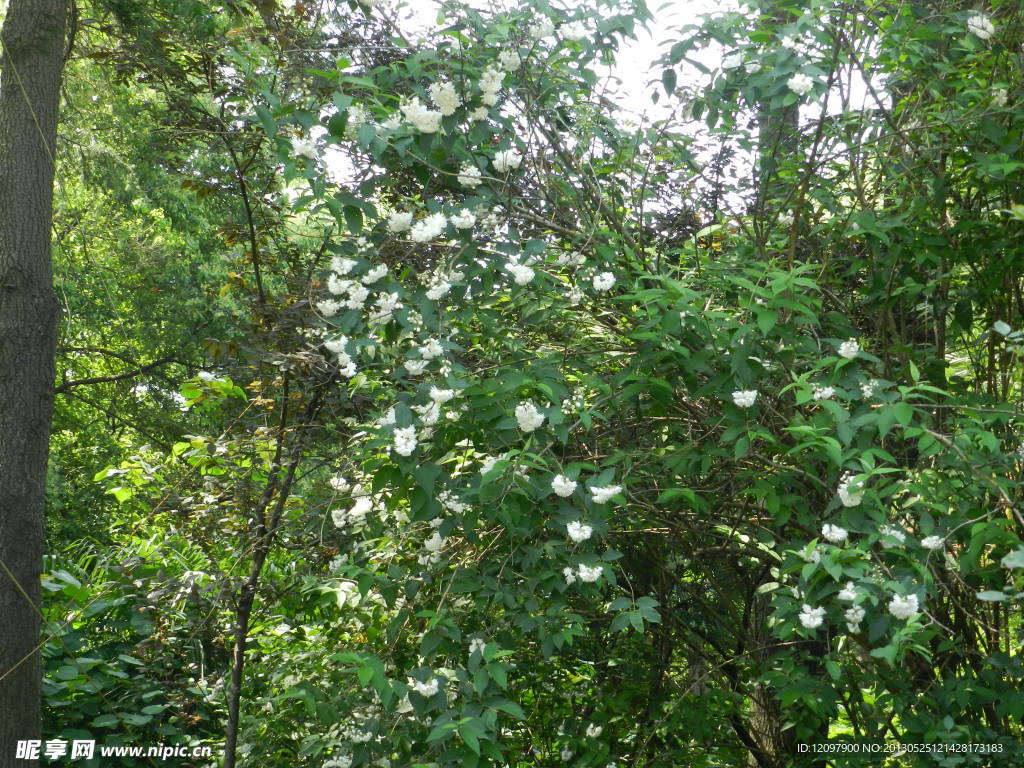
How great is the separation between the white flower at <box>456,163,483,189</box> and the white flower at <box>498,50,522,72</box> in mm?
337

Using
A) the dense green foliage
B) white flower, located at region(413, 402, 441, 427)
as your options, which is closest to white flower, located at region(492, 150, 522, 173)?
the dense green foliage

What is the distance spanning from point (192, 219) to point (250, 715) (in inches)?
365

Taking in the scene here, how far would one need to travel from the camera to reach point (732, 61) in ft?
9.74

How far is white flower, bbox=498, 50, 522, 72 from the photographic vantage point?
280 cm

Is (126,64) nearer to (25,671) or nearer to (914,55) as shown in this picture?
(25,671)

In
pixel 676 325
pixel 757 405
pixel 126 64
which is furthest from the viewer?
pixel 126 64

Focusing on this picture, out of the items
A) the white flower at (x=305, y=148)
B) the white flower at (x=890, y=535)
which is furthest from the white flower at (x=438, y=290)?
the white flower at (x=890, y=535)

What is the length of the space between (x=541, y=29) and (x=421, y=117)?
0.55 m

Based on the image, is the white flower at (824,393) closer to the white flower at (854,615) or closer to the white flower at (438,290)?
the white flower at (854,615)

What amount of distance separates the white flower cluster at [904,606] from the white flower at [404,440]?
49.0 inches

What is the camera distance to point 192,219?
38.3 feet

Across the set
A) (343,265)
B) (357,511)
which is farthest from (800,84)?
(357,511)

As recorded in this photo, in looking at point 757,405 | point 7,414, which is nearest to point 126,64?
point 7,414

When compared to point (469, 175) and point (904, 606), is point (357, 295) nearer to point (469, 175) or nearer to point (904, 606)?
point (469, 175)
